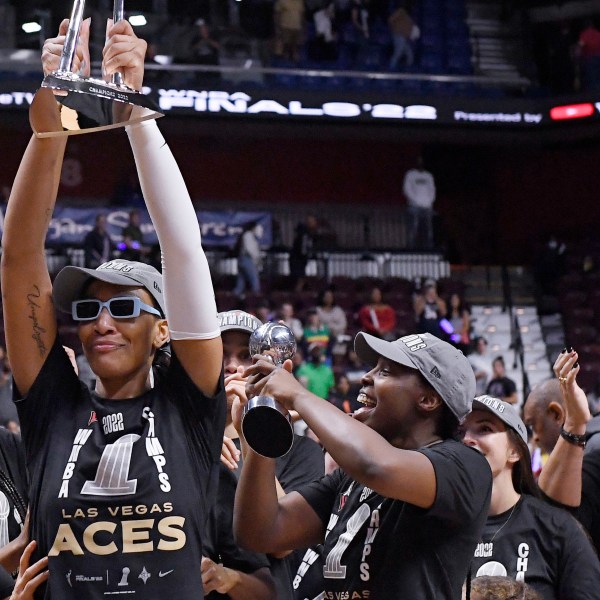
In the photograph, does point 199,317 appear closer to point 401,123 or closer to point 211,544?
point 211,544

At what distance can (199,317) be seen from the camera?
2736 millimetres

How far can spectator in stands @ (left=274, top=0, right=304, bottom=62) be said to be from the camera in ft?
56.4

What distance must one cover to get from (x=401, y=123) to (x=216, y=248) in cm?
325

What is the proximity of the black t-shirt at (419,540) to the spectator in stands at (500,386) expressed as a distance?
8239 mm

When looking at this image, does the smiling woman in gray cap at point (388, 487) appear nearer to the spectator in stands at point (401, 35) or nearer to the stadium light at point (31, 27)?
the stadium light at point (31, 27)

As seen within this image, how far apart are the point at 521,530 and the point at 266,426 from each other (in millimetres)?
1760

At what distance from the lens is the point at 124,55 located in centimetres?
257

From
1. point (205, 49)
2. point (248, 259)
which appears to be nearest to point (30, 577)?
point (248, 259)

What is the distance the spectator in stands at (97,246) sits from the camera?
46.4ft

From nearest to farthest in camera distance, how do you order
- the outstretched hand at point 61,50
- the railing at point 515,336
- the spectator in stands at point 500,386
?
the outstretched hand at point 61,50
the spectator in stands at point 500,386
the railing at point 515,336

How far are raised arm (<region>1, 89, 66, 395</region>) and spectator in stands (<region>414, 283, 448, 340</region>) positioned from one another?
35.5 feet

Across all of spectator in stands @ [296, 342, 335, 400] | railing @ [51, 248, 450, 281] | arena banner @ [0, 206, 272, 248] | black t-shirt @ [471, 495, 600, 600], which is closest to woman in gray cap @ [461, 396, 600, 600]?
black t-shirt @ [471, 495, 600, 600]

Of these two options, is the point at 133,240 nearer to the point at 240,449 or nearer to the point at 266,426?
the point at 240,449

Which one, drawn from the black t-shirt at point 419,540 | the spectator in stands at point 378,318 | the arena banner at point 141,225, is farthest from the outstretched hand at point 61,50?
the arena banner at point 141,225
